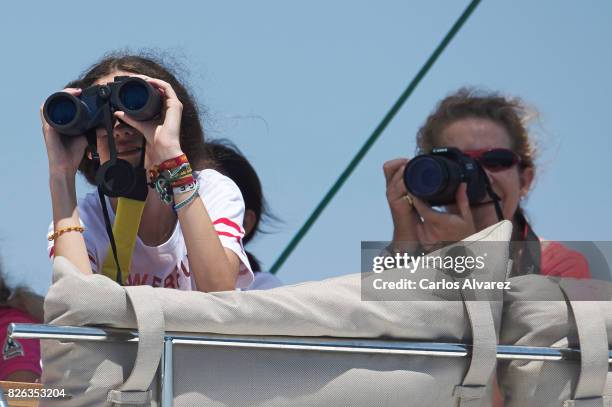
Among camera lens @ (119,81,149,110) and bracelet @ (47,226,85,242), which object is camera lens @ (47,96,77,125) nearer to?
camera lens @ (119,81,149,110)

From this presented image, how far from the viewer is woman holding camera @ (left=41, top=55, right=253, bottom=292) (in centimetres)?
217

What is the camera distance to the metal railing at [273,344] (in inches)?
56.6

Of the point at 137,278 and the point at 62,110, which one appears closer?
the point at 62,110

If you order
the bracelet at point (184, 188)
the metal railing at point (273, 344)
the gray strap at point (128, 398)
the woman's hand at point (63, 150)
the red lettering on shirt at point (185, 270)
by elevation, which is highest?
the woman's hand at point (63, 150)

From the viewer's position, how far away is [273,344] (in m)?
1.52

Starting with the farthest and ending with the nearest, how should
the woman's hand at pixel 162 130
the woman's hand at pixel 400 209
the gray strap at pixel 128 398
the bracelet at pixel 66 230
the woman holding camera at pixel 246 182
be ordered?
the woman holding camera at pixel 246 182 < the woman's hand at pixel 400 209 < the woman's hand at pixel 162 130 < the bracelet at pixel 66 230 < the gray strap at pixel 128 398

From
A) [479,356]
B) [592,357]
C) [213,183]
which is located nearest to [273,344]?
[479,356]

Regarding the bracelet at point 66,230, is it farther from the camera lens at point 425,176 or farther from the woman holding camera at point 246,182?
the woman holding camera at point 246,182

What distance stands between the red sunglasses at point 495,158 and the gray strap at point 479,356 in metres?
1.10

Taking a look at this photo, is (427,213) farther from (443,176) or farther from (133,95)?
(133,95)

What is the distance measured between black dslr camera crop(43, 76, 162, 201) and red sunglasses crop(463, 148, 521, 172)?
0.84 meters

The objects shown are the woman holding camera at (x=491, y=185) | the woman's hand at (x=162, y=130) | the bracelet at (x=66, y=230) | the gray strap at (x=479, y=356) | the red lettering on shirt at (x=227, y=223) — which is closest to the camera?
the gray strap at (x=479, y=356)

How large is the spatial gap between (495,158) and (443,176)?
0.19 meters

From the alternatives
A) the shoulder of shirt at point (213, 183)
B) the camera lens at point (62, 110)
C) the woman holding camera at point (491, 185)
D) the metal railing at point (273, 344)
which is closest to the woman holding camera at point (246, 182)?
the woman holding camera at point (491, 185)
